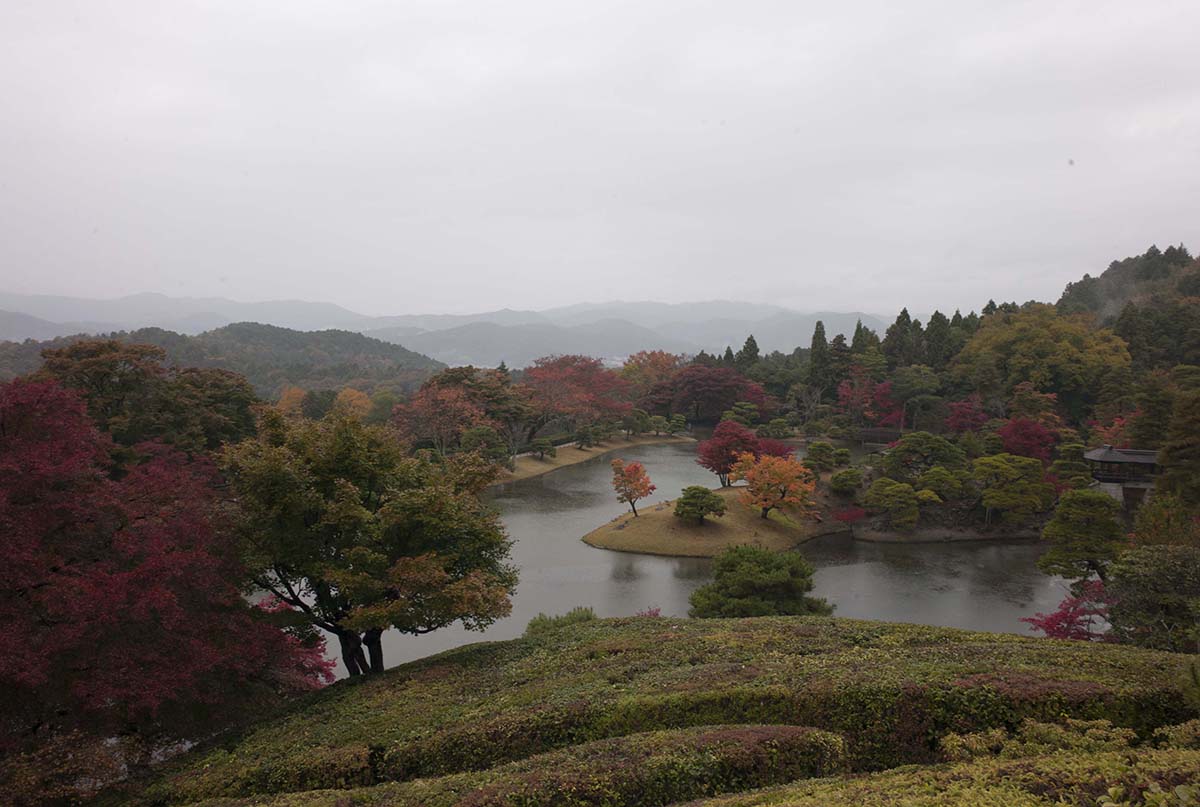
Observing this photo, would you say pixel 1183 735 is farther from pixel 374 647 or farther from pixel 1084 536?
pixel 1084 536

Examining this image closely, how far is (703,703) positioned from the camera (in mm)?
6801

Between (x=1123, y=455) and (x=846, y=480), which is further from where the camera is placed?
(x=846, y=480)

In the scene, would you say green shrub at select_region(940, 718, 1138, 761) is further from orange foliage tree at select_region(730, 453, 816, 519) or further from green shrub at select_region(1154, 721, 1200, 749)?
orange foliage tree at select_region(730, 453, 816, 519)

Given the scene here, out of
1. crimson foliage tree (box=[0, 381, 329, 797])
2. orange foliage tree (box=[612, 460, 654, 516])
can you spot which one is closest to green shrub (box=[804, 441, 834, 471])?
orange foliage tree (box=[612, 460, 654, 516])

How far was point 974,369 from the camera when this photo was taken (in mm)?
42250

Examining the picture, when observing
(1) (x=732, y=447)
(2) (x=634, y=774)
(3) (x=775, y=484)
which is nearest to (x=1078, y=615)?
(3) (x=775, y=484)

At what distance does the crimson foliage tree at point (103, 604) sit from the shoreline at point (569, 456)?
2362cm

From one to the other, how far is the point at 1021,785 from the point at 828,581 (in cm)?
1723

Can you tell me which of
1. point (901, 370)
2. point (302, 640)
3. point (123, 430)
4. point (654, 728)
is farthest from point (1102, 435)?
point (123, 430)

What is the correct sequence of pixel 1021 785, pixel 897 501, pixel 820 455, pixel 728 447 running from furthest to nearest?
pixel 820 455 → pixel 728 447 → pixel 897 501 → pixel 1021 785

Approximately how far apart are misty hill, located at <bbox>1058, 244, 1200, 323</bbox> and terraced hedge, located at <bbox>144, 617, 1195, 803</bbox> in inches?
2601

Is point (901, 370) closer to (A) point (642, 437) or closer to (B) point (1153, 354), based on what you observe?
(B) point (1153, 354)

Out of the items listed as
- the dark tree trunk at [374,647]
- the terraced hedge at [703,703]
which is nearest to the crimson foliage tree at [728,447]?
the terraced hedge at [703,703]

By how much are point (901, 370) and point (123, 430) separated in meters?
46.3
